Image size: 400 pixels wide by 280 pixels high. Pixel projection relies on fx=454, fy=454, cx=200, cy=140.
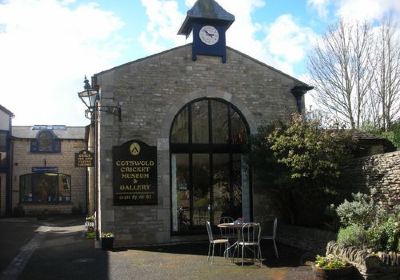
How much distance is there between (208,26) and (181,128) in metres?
3.21

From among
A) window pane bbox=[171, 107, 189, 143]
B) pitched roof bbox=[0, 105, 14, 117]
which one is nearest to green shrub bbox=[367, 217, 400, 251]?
window pane bbox=[171, 107, 189, 143]

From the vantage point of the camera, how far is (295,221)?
41.5ft

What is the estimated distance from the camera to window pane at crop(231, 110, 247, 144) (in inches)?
535

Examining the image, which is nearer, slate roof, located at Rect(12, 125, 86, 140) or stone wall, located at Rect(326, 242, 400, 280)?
stone wall, located at Rect(326, 242, 400, 280)

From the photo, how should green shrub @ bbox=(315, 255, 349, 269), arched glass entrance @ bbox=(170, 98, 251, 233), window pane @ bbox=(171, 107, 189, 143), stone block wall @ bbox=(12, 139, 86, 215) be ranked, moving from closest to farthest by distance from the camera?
green shrub @ bbox=(315, 255, 349, 269) < arched glass entrance @ bbox=(170, 98, 251, 233) < window pane @ bbox=(171, 107, 189, 143) < stone block wall @ bbox=(12, 139, 86, 215)

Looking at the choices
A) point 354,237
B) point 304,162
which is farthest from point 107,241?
point 354,237

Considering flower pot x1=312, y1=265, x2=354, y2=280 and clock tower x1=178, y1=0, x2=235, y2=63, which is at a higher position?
clock tower x1=178, y1=0, x2=235, y2=63

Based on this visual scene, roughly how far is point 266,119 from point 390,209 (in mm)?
5197

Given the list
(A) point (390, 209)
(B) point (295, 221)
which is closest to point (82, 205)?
(B) point (295, 221)

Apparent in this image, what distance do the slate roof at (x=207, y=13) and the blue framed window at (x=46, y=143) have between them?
13.7m

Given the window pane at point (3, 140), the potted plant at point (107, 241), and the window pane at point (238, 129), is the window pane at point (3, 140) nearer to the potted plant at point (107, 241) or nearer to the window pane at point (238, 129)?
the potted plant at point (107, 241)

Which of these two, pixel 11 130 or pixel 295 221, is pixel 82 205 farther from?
pixel 295 221

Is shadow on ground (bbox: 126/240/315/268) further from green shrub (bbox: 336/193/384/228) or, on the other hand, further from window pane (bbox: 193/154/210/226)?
green shrub (bbox: 336/193/384/228)

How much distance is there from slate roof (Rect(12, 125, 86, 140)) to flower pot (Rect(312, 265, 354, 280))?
19.8 meters
